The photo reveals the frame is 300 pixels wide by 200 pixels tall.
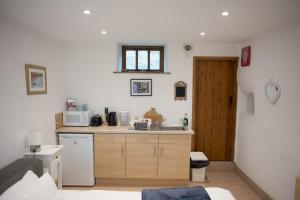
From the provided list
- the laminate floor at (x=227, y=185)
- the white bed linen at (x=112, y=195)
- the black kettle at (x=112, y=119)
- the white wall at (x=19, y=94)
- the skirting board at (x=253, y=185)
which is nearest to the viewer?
the white bed linen at (x=112, y=195)

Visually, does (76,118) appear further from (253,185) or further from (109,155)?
(253,185)

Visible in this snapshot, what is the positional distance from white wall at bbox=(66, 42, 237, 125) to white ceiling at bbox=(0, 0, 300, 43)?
0.58 m

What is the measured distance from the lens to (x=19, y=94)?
2369mm

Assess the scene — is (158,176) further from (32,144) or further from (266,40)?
(266,40)

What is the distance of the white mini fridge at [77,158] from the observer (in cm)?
321

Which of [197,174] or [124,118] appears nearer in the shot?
[197,174]

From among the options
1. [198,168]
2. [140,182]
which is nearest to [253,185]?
[198,168]

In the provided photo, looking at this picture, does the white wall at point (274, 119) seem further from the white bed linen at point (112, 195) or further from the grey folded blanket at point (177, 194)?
the grey folded blanket at point (177, 194)

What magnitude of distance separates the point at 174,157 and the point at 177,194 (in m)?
1.36

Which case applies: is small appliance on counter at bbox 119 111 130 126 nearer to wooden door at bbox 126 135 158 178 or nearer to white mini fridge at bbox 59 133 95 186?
wooden door at bbox 126 135 158 178

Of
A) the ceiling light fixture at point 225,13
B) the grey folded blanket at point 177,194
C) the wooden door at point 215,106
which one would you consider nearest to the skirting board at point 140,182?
the wooden door at point 215,106

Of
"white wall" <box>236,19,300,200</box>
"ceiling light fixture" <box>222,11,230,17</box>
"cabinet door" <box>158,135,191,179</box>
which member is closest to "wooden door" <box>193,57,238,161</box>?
"white wall" <box>236,19,300,200</box>

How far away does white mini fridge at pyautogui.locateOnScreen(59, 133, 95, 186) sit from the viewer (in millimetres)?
3209

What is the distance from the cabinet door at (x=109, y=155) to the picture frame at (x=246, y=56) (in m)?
2.51
